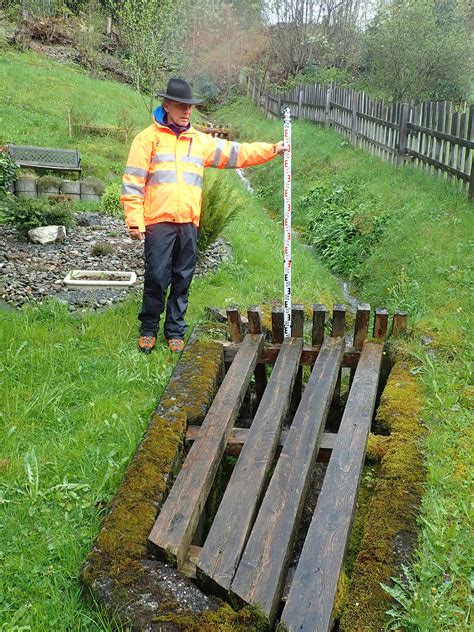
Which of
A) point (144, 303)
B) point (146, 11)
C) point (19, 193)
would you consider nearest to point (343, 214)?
point (19, 193)

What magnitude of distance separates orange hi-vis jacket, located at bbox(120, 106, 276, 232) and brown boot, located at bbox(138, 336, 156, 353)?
0.92m

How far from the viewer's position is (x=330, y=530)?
265cm

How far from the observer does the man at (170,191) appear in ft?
14.3

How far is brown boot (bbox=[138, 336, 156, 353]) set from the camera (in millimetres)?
4727

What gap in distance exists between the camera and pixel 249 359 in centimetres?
421

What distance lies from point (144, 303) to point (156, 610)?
282cm

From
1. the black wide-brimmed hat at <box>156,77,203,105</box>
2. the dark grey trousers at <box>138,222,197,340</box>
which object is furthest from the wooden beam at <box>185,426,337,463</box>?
the black wide-brimmed hat at <box>156,77,203,105</box>

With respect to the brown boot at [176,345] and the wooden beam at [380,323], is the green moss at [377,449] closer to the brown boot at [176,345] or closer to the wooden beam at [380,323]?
the wooden beam at [380,323]

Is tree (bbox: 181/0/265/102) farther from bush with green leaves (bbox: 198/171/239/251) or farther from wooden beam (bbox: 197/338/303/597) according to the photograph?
wooden beam (bbox: 197/338/303/597)

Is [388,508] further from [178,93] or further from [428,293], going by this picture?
[428,293]

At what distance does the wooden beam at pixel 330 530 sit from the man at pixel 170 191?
1.76 m

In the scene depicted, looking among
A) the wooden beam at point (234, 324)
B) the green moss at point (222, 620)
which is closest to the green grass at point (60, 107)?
the wooden beam at point (234, 324)

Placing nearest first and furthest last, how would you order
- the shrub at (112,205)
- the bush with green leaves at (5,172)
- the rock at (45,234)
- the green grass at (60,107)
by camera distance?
the rock at (45,234), the bush with green leaves at (5,172), the shrub at (112,205), the green grass at (60,107)

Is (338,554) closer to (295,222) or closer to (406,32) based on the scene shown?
(295,222)
